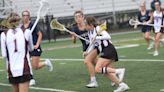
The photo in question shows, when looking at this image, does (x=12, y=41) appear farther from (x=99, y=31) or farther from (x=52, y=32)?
(x=52, y=32)

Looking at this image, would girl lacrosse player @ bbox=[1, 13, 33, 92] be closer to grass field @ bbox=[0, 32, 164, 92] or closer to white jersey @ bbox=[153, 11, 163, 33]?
grass field @ bbox=[0, 32, 164, 92]

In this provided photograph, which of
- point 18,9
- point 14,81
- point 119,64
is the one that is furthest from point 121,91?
point 18,9

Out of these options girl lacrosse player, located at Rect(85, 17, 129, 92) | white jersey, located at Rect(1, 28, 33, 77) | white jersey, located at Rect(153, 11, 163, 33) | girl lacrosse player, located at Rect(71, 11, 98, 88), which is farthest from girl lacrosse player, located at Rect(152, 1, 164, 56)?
white jersey, located at Rect(1, 28, 33, 77)

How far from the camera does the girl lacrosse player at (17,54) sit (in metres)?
7.23

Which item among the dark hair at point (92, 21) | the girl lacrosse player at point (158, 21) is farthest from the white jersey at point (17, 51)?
the girl lacrosse player at point (158, 21)

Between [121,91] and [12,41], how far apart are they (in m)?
3.32

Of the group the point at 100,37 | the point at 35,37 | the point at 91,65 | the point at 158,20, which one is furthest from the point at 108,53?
the point at 158,20

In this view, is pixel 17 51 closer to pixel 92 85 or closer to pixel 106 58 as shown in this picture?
pixel 106 58

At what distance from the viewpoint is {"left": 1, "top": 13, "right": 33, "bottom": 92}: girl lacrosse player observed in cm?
723

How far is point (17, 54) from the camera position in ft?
23.8

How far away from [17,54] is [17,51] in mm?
42

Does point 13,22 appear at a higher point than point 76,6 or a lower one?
higher

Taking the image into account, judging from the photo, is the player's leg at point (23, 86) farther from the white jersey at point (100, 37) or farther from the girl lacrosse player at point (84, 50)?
the girl lacrosse player at point (84, 50)

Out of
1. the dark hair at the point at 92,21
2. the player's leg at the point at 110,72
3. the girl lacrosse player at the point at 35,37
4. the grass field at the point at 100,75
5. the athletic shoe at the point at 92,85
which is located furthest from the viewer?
the girl lacrosse player at the point at 35,37
